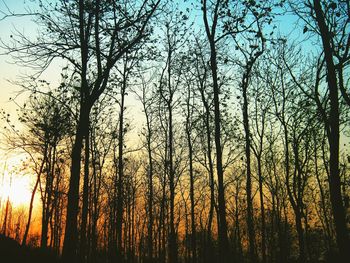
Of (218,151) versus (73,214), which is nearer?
(73,214)

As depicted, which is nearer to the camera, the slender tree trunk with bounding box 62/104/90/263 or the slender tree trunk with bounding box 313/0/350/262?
the slender tree trunk with bounding box 313/0/350/262

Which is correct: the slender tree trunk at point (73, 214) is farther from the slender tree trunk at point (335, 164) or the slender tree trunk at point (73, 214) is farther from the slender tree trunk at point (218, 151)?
the slender tree trunk at point (335, 164)

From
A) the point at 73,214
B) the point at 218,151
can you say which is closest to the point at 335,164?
the point at 218,151

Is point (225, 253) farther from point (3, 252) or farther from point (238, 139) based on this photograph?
point (238, 139)

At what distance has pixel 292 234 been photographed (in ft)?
191

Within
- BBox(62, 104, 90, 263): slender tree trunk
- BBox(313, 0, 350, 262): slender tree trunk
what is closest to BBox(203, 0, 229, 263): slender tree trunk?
BBox(313, 0, 350, 262): slender tree trunk

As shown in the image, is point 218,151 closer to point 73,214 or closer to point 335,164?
point 335,164

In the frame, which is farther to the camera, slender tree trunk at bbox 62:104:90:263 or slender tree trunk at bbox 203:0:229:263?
slender tree trunk at bbox 203:0:229:263

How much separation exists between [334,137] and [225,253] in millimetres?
6156

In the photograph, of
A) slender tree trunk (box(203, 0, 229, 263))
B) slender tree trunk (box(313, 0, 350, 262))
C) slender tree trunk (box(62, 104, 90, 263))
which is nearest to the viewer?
slender tree trunk (box(313, 0, 350, 262))

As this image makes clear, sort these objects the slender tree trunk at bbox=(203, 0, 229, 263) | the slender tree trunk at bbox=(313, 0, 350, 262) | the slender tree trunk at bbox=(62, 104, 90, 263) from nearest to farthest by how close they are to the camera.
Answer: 1. the slender tree trunk at bbox=(313, 0, 350, 262)
2. the slender tree trunk at bbox=(62, 104, 90, 263)
3. the slender tree trunk at bbox=(203, 0, 229, 263)

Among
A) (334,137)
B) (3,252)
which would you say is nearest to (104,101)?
(3,252)

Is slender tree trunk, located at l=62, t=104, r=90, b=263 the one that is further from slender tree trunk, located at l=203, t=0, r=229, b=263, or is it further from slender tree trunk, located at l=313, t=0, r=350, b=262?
slender tree trunk, located at l=313, t=0, r=350, b=262

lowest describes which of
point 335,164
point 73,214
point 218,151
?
point 73,214
